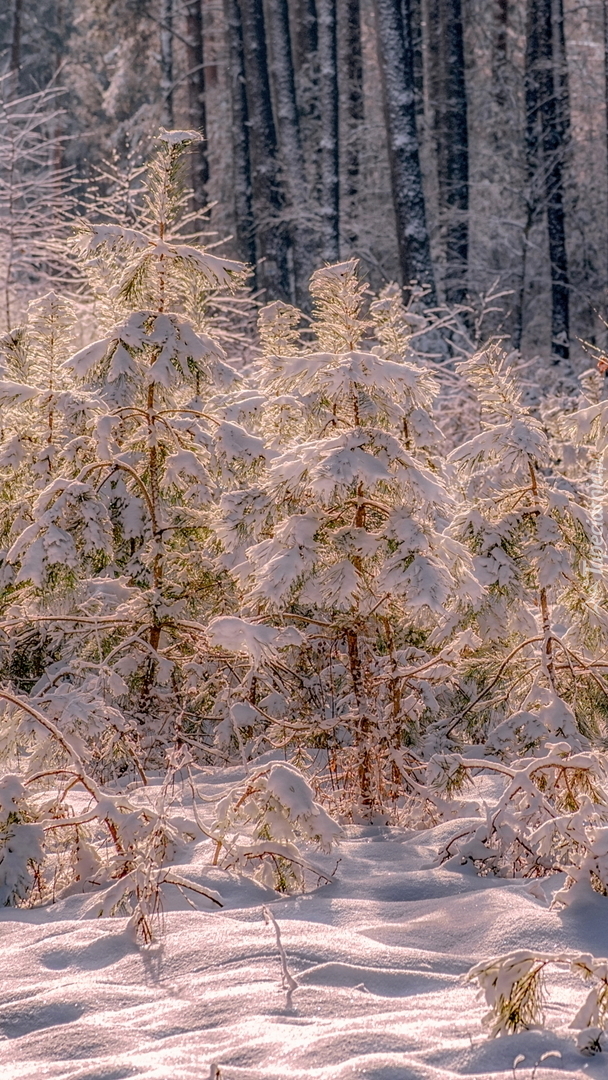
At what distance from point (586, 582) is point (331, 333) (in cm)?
152

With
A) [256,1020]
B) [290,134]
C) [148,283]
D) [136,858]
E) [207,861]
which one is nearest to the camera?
[256,1020]

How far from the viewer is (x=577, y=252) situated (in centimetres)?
2014

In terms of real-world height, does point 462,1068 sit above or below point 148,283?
below

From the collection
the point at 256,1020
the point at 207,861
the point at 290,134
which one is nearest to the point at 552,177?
the point at 290,134

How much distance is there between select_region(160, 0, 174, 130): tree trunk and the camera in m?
20.7


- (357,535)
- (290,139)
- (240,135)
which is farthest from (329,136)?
(357,535)

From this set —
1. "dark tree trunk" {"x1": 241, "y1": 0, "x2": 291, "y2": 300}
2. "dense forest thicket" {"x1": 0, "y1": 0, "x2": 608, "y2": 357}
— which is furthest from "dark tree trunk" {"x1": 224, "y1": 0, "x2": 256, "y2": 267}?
"dark tree trunk" {"x1": 241, "y1": 0, "x2": 291, "y2": 300}

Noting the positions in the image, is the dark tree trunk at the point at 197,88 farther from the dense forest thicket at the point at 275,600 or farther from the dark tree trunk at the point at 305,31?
the dense forest thicket at the point at 275,600

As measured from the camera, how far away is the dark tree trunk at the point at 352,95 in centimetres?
1964

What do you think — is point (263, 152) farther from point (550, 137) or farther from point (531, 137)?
point (550, 137)

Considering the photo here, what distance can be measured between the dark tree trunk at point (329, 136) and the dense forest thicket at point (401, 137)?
0.12 ft

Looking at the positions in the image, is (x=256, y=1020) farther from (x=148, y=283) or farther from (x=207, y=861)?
(x=148, y=283)

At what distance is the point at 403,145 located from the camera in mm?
14219

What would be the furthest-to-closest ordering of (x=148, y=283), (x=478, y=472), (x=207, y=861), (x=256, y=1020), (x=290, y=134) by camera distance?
(x=290, y=134) < (x=148, y=283) < (x=478, y=472) < (x=207, y=861) < (x=256, y=1020)
